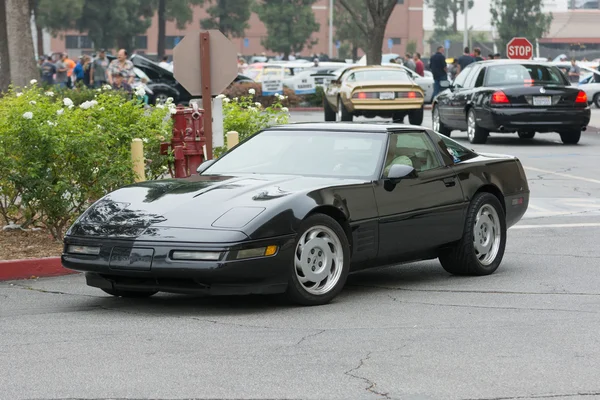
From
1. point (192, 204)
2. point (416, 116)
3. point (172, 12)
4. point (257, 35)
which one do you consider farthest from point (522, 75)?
point (257, 35)

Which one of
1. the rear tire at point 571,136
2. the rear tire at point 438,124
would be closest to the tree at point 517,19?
the rear tire at point 438,124

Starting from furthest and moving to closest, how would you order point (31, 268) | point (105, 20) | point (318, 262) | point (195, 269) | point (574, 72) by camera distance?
point (105, 20) → point (574, 72) → point (31, 268) → point (318, 262) → point (195, 269)

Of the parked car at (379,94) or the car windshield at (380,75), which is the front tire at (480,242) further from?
the car windshield at (380,75)

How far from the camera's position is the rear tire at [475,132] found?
2385 centimetres

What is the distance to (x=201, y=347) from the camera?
693 cm

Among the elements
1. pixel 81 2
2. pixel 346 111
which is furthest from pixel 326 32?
pixel 346 111

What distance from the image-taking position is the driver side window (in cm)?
939

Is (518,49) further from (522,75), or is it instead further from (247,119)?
(247,119)

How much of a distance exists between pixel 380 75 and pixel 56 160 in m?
18.8

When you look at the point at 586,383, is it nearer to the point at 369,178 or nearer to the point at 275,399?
the point at 275,399

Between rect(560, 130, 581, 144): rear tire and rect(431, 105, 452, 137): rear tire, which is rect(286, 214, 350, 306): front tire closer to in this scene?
rect(560, 130, 581, 144): rear tire

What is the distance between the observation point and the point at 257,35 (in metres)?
117

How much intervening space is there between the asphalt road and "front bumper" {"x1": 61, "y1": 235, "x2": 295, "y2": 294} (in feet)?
0.64

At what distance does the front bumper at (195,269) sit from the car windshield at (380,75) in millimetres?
21193
